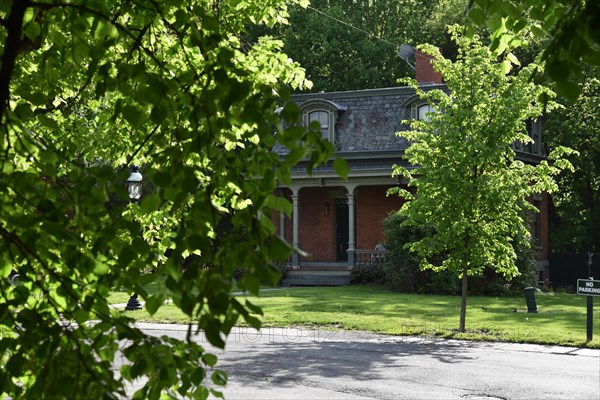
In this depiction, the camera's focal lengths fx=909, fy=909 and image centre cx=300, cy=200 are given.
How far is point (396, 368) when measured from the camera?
48.0 feet

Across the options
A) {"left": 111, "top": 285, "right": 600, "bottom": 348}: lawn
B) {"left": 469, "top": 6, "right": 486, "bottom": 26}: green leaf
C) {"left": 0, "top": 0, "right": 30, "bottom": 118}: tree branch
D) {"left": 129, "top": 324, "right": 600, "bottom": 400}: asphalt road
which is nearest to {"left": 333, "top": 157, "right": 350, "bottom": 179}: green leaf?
{"left": 0, "top": 0, "right": 30, "bottom": 118}: tree branch

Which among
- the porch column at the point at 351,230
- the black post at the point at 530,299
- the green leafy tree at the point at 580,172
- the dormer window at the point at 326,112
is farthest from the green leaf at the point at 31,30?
the green leafy tree at the point at 580,172

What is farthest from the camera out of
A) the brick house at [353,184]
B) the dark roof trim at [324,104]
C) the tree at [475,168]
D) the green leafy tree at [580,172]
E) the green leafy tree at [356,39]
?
the green leafy tree at [356,39]

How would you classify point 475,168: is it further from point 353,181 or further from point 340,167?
point 340,167

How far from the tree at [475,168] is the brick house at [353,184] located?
47.6ft

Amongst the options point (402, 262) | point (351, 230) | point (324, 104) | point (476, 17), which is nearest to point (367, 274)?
point (351, 230)

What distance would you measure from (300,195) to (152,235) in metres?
30.7

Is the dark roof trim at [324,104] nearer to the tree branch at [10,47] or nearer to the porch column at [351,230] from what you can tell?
the porch column at [351,230]

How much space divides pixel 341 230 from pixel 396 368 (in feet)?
81.3

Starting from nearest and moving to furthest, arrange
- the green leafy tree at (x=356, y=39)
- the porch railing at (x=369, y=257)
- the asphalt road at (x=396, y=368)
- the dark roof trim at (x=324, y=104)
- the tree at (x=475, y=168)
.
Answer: the asphalt road at (x=396, y=368)
the tree at (x=475, y=168)
the porch railing at (x=369, y=257)
the dark roof trim at (x=324, y=104)
the green leafy tree at (x=356, y=39)

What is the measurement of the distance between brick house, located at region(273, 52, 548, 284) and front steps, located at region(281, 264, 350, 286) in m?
0.04

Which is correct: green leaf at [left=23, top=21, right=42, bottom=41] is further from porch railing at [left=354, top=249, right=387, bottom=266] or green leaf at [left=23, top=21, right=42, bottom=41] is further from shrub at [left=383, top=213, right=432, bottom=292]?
porch railing at [left=354, top=249, right=387, bottom=266]

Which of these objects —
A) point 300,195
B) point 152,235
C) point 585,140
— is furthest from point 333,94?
point 152,235

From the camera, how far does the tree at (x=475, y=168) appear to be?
19.5 m
